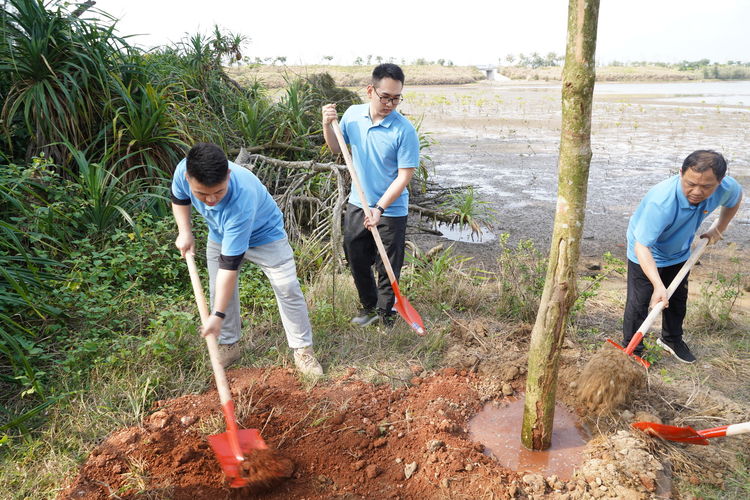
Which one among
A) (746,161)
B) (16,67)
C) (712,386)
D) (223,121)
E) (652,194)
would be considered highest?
(16,67)

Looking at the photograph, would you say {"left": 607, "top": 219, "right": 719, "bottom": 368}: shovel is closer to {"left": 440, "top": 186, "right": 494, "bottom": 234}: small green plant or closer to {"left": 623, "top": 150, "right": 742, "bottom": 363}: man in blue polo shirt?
{"left": 623, "top": 150, "right": 742, "bottom": 363}: man in blue polo shirt

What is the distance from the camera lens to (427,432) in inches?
104

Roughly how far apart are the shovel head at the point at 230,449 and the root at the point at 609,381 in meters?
1.75

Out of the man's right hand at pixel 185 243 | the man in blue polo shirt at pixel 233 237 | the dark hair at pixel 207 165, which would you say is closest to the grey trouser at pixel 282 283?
the man in blue polo shirt at pixel 233 237

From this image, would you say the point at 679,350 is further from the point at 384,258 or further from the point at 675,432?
the point at 384,258

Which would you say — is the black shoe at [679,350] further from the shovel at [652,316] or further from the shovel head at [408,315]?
the shovel head at [408,315]

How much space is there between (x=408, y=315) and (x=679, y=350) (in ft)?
6.21

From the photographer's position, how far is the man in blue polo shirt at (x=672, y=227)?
291 cm

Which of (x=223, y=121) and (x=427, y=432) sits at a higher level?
(x=223, y=121)

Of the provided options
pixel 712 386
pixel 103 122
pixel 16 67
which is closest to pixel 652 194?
pixel 712 386

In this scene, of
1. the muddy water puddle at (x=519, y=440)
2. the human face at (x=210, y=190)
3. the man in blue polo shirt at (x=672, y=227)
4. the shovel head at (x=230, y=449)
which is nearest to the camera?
the shovel head at (x=230, y=449)

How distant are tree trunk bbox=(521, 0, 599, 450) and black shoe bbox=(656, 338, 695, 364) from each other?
164 centimetres

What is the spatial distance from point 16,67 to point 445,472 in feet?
14.6

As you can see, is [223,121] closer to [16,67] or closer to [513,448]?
[16,67]
